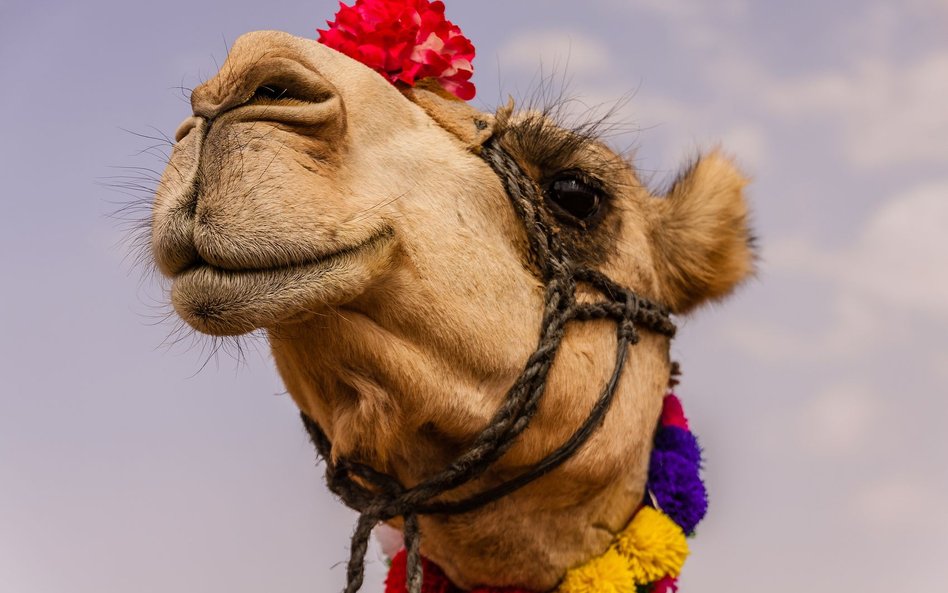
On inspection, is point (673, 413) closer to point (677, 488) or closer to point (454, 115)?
point (677, 488)

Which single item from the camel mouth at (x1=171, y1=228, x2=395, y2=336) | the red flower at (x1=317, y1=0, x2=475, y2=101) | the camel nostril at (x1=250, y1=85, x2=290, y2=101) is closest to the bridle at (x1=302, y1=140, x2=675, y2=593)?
the red flower at (x1=317, y1=0, x2=475, y2=101)

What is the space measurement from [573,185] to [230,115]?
1193 mm

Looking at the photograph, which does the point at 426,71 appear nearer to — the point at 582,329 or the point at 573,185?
the point at 573,185

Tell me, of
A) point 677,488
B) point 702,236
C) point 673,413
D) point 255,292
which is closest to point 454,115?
point 255,292

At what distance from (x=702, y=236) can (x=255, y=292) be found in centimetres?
199

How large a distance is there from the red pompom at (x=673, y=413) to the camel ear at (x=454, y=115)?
1245 millimetres

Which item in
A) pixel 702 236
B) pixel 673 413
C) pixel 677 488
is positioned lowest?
pixel 677 488

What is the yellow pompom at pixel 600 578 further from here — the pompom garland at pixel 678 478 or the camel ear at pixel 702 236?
the camel ear at pixel 702 236

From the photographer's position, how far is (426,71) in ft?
9.36

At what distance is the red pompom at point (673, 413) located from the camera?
10.7 feet

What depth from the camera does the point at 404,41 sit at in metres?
2.77

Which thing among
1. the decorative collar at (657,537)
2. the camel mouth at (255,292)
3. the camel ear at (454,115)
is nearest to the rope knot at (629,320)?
the decorative collar at (657,537)

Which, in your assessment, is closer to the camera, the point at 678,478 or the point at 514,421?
the point at 514,421

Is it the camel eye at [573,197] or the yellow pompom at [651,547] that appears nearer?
the camel eye at [573,197]
